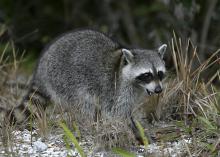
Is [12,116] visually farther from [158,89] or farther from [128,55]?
[158,89]

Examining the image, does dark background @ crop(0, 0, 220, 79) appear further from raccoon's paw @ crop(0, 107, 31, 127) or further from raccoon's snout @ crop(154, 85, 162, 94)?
raccoon's paw @ crop(0, 107, 31, 127)

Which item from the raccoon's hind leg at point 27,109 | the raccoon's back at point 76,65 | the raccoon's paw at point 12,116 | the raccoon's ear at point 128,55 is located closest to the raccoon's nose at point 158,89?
the raccoon's ear at point 128,55

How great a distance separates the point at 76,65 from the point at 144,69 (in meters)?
0.88

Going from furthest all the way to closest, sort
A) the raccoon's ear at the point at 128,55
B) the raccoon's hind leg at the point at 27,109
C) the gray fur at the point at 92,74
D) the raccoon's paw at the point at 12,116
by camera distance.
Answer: the gray fur at the point at 92,74
the raccoon's ear at the point at 128,55
the raccoon's hind leg at the point at 27,109
the raccoon's paw at the point at 12,116

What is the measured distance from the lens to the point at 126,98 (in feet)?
21.7

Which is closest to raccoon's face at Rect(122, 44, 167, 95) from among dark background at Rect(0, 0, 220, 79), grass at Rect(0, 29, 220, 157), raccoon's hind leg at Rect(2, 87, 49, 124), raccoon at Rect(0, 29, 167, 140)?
raccoon at Rect(0, 29, 167, 140)

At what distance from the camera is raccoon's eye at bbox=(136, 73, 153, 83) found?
6.36 metres

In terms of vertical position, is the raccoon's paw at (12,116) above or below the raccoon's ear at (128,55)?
below

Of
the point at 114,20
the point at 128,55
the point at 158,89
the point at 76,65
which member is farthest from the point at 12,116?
the point at 114,20

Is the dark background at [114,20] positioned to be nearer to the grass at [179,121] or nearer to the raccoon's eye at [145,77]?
the grass at [179,121]

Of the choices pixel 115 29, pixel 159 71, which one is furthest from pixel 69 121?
pixel 115 29

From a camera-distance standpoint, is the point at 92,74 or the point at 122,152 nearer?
the point at 122,152

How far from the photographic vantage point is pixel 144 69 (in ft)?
21.1

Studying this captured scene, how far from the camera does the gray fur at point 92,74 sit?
21.7 feet
